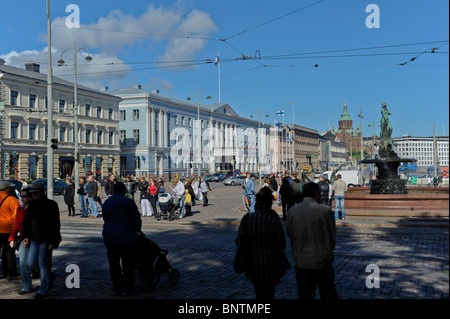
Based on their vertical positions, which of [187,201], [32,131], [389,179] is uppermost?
[32,131]

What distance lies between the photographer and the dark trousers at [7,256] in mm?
8617

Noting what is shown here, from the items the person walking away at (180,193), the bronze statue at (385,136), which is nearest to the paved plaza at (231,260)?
the person walking away at (180,193)

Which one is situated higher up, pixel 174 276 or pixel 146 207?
pixel 146 207

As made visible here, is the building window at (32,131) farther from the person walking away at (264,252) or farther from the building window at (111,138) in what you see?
the person walking away at (264,252)

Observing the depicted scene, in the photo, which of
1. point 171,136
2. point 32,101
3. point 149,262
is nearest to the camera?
point 149,262

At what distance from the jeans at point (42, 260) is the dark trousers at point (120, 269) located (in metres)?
0.95

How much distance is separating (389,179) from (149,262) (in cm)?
1758

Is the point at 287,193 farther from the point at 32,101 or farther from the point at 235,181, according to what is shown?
the point at 235,181

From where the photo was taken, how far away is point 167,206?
18891mm

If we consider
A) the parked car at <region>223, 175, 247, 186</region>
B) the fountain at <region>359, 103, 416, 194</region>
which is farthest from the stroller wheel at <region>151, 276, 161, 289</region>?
the parked car at <region>223, 175, 247, 186</region>

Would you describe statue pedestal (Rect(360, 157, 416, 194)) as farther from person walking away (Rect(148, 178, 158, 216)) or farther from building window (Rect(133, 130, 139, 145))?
building window (Rect(133, 130, 139, 145))

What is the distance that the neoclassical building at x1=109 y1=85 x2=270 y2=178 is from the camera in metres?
77.0

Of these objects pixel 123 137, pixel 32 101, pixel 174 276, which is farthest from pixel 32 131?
pixel 174 276

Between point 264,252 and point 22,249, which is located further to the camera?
point 22,249
